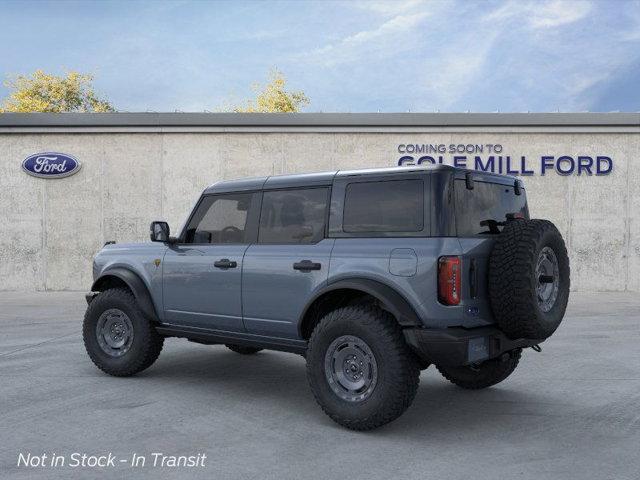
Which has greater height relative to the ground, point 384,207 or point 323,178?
point 323,178

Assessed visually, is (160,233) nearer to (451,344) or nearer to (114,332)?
(114,332)

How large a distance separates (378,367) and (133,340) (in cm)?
288

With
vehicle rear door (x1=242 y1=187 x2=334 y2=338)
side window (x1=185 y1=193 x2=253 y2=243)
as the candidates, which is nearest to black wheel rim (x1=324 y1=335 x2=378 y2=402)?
vehicle rear door (x1=242 y1=187 x2=334 y2=338)

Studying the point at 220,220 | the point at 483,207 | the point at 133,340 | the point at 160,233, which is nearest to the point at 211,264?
the point at 220,220

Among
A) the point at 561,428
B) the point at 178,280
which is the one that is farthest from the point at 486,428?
the point at 178,280

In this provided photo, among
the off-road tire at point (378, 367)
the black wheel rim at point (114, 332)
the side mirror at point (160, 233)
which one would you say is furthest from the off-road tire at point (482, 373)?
the black wheel rim at point (114, 332)

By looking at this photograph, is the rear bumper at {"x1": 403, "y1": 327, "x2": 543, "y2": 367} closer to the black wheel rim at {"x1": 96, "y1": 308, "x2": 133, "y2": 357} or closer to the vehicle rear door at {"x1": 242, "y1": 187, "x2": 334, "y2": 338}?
the vehicle rear door at {"x1": 242, "y1": 187, "x2": 334, "y2": 338}

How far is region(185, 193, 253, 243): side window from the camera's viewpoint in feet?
18.3

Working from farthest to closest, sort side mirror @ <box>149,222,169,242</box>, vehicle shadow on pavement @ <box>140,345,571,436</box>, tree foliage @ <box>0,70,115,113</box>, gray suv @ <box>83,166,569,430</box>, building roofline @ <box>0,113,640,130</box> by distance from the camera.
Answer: tree foliage @ <box>0,70,115,113</box> → building roofline @ <box>0,113,640,130</box> → side mirror @ <box>149,222,169,242</box> → vehicle shadow on pavement @ <box>140,345,571,436</box> → gray suv @ <box>83,166,569,430</box>

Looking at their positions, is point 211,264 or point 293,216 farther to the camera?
point 211,264

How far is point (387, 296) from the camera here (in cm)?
437

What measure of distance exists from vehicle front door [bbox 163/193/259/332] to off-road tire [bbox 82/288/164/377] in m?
0.30

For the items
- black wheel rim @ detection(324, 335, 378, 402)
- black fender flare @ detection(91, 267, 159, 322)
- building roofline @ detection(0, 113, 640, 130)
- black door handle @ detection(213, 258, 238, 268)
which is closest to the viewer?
black wheel rim @ detection(324, 335, 378, 402)

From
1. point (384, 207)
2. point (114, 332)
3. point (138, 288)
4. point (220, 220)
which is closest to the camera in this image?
point (384, 207)
